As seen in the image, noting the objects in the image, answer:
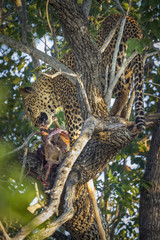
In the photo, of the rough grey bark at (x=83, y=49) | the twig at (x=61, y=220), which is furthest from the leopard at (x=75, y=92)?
the twig at (x=61, y=220)

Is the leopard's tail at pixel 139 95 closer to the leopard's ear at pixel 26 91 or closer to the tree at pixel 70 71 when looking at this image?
the tree at pixel 70 71

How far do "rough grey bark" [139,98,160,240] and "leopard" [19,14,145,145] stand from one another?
4.32 ft

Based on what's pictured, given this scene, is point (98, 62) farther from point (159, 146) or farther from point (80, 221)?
point (159, 146)

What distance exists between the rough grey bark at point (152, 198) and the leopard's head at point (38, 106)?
6.50ft

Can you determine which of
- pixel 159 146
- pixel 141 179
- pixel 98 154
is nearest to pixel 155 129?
pixel 159 146

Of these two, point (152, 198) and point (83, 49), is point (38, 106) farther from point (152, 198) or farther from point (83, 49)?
point (152, 198)

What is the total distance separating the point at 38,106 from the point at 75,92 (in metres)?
1.09

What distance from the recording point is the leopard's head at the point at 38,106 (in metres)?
5.71

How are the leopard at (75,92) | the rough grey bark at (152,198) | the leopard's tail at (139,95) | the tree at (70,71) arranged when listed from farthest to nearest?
the rough grey bark at (152,198) → the leopard at (75,92) → the leopard's tail at (139,95) → the tree at (70,71)

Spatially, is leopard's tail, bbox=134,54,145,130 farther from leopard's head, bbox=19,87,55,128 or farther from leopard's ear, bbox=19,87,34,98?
leopard's ear, bbox=19,87,34,98

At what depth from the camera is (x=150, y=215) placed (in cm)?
553

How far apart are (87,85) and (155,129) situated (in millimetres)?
2583

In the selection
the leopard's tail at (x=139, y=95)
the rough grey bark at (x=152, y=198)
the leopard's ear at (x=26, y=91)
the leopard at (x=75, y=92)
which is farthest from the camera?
the leopard's ear at (x=26, y=91)

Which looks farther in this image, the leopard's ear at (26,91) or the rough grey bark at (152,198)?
the leopard's ear at (26,91)
